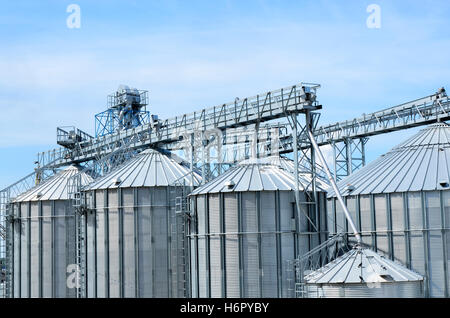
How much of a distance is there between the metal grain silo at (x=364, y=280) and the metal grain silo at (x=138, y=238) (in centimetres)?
1507

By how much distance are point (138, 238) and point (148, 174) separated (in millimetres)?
5196

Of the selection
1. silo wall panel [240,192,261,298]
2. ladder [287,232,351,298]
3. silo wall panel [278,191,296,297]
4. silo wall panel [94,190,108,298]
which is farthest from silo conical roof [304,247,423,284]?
silo wall panel [94,190,108,298]

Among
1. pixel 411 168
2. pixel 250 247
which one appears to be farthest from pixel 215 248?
pixel 411 168

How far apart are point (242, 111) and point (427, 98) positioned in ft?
63.2

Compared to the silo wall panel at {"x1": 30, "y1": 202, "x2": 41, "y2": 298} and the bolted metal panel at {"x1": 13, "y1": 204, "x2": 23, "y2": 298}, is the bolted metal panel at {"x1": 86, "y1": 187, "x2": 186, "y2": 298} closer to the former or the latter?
the silo wall panel at {"x1": 30, "y1": 202, "x2": 41, "y2": 298}

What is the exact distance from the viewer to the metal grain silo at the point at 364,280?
3622 cm

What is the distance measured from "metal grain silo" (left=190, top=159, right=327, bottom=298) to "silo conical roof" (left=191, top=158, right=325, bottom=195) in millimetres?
64

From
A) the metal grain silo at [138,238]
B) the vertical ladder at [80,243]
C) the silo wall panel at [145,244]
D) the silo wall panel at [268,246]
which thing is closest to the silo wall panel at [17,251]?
the vertical ladder at [80,243]

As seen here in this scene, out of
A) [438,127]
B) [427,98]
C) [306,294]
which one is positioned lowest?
[306,294]

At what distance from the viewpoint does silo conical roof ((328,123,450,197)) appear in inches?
1831

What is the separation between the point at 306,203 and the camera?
44.6 meters
